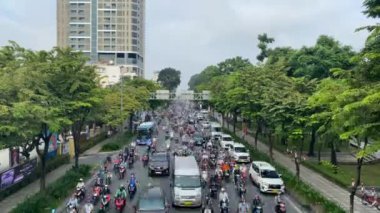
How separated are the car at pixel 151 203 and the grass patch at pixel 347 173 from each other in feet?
49.1

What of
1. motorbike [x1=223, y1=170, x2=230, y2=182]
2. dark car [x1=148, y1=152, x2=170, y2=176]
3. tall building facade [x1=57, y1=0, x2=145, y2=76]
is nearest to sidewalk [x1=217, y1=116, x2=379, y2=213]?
motorbike [x1=223, y1=170, x2=230, y2=182]

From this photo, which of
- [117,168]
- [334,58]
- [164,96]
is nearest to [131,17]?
[164,96]

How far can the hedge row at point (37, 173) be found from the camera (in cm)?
3183

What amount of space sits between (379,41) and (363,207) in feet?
44.4

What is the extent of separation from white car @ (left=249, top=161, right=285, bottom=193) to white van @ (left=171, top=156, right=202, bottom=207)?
5.02 metres

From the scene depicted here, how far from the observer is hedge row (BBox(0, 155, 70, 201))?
31827 mm

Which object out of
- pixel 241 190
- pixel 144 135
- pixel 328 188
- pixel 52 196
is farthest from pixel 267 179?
pixel 144 135

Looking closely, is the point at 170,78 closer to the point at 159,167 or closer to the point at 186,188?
the point at 159,167

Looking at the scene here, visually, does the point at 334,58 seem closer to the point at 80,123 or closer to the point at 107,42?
the point at 80,123

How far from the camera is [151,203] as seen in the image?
954 inches

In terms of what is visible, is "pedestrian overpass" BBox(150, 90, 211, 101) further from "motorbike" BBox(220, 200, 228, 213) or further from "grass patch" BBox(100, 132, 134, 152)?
"motorbike" BBox(220, 200, 228, 213)

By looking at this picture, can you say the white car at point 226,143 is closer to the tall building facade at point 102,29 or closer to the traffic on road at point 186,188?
the traffic on road at point 186,188

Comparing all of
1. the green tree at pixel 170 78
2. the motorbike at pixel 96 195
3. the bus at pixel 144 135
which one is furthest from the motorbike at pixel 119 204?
the green tree at pixel 170 78

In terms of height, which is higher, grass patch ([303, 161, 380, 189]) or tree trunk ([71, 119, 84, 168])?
tree trunk ([71, 119, 84, 168])
